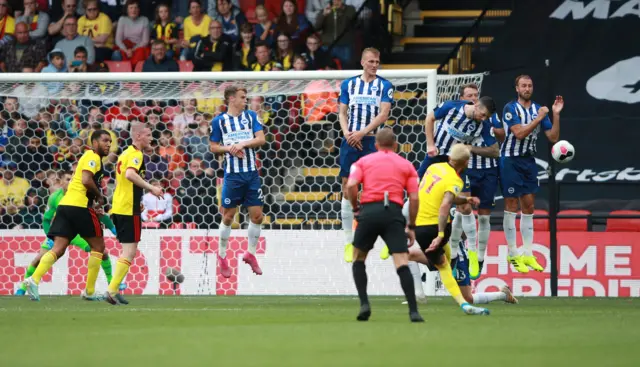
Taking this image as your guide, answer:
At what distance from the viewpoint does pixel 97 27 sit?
68.7ft

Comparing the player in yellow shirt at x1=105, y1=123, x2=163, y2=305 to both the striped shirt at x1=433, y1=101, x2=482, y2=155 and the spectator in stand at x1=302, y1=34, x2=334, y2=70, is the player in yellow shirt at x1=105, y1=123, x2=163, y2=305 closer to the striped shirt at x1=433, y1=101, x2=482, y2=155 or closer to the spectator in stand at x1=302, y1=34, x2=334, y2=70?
the striped shirt at x1=433, y1=101, x2=482, y2=155

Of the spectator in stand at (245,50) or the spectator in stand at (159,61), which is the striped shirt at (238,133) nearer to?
the spectator in stand at (245,50)

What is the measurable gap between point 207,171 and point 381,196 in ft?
23.8

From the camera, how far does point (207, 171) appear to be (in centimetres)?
1678

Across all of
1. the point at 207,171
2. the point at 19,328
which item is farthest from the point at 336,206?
the point at 19,328

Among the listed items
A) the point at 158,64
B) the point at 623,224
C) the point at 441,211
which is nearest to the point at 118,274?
the point at 441,211

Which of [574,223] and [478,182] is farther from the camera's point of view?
[574,223]

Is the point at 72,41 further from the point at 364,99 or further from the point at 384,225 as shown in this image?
the point at 384,225

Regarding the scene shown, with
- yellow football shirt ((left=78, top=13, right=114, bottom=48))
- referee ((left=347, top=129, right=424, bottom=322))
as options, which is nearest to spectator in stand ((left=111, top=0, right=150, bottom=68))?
yellow football shirt ((left=78, top=13, right=114, bottom=48))

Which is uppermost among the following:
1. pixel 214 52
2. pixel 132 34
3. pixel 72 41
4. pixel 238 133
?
pixel 132 34

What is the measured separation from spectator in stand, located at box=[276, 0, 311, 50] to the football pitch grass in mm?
7912

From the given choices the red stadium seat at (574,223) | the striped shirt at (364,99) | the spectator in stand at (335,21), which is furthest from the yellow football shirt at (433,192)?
the spectator in stand at (335,21)

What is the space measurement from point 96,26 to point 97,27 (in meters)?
0.03

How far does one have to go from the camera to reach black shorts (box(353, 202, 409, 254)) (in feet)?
32.3
